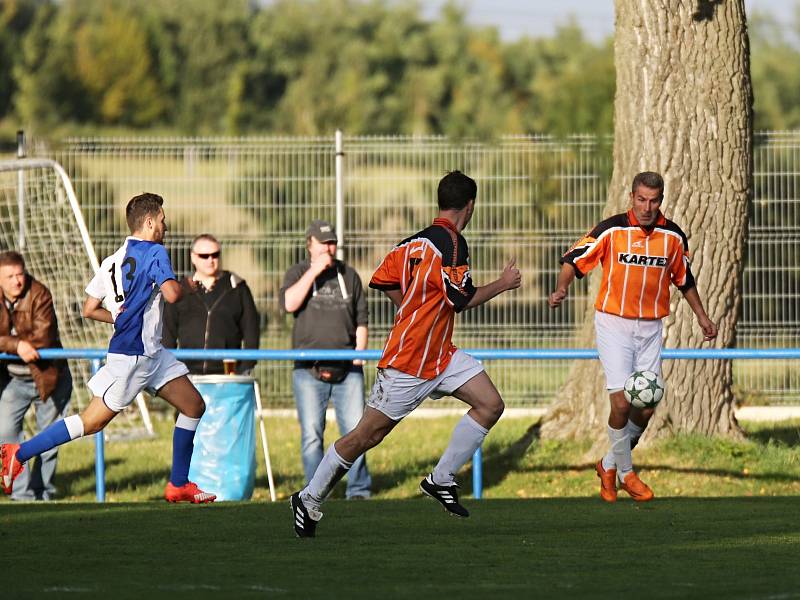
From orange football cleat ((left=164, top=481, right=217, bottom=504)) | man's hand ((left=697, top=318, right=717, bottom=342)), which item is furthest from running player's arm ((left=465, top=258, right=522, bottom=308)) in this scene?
orange football cleat ((left=164, top=481, right=217, bottom=504))

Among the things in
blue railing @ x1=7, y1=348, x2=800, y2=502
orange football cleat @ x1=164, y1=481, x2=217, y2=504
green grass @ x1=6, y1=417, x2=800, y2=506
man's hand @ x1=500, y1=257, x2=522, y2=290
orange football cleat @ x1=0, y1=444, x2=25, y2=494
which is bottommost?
green grass @ x1=6, y1=417, x2=800, y2=506

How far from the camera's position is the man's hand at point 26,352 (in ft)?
40.4

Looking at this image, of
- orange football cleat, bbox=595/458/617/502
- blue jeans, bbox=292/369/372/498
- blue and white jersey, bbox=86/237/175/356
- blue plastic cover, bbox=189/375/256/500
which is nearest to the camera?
blue and white jersey, bbox=86/237/175/356

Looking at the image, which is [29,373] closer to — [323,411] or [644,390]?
[323,411]

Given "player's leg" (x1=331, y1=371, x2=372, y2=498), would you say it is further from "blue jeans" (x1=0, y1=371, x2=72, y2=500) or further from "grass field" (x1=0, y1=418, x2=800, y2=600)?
"blue jeans" (x1=0, y1=371, x2=72, y2=500)

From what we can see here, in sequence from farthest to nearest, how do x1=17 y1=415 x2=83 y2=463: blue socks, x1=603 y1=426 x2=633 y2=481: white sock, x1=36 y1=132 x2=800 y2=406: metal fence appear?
x1=36 y1=132 x2=800 y2=406: metal fence → x1=603 y1=426 x2=633 y2=481: white sock → x1=17 y1=415 x2=83 y2=463: blue socks

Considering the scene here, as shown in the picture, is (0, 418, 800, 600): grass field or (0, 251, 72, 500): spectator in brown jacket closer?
(0, 418, 800, 600): grass field

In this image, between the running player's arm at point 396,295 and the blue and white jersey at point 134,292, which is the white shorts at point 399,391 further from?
the blue and white jersey at point 134,292

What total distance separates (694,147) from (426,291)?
5678 mm

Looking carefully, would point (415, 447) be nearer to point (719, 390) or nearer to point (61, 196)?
Result: point (719, 390)

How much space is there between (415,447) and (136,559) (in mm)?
7928

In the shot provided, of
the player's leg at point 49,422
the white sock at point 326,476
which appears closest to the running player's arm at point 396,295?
the white sock at point 326,476

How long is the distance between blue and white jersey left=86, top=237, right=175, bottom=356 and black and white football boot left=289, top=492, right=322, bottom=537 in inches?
65.4

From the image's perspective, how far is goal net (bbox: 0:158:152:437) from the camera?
1678 centimetres
